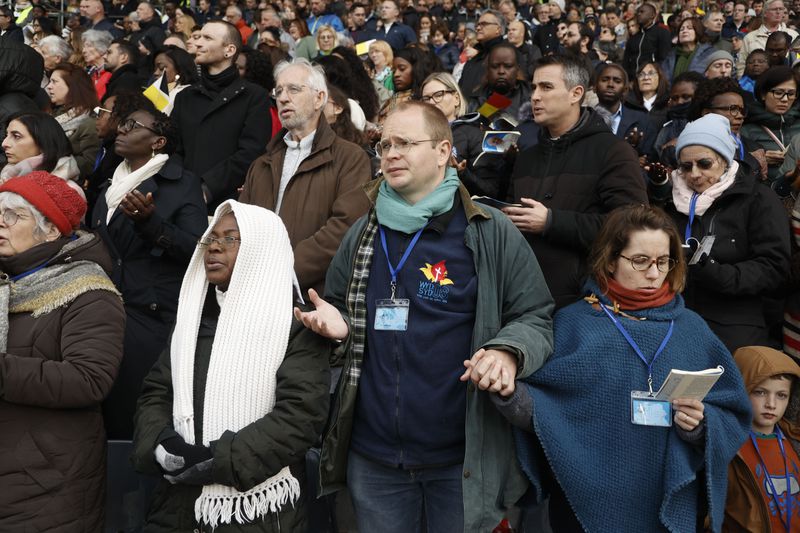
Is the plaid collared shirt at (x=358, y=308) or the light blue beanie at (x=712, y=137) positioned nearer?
the plaid collared shirt at (x=358, y=308)

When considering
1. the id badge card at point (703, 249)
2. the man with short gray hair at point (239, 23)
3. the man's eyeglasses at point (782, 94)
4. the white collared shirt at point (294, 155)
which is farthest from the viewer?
the man with short gray hair at point (239, 23)

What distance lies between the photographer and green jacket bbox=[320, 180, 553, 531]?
2.82m

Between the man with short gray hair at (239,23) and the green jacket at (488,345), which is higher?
the man with short gray hair at (239,23)

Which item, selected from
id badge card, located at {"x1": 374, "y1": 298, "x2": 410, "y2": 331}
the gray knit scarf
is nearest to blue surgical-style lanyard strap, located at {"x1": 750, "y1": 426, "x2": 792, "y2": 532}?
id badge card, located at {"x1": 374, "y1": 298, "x2": 410, "y2": 331}

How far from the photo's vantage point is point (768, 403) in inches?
139

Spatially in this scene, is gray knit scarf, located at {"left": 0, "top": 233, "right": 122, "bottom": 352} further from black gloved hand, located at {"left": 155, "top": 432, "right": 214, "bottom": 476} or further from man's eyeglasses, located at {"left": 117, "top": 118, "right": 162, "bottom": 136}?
man's eyeglasses, located at {"left": 117, "top": 118, "right": 162, "bottom": 136}

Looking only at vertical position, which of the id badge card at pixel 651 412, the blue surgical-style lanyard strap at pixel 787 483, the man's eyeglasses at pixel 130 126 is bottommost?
the blue surgical-style lanyard strap at pixel 787 483

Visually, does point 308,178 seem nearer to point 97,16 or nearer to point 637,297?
point 637,297

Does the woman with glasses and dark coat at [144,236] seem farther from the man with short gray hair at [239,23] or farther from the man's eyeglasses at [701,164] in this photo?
the man with short gray hair at [239,23]

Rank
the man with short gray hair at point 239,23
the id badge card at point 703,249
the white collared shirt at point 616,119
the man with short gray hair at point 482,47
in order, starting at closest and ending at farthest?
the id badge card at point 703,249
the white collared shirt at point 616,119
the man with short gray hair at point 482,47
the man with short gray hair at point 239,23

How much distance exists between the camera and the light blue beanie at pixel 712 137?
3.99 meters

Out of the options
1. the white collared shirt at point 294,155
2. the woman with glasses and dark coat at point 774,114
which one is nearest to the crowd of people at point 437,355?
the white collared shirt at point 294,155

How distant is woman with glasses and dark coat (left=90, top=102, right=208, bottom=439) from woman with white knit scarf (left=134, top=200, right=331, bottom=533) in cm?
100

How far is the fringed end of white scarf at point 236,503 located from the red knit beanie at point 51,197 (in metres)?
1.31
